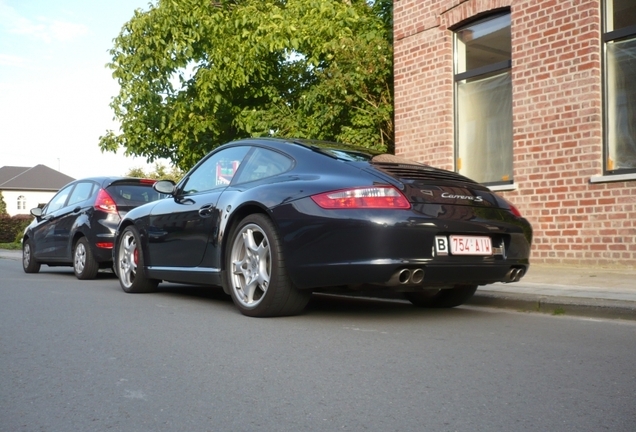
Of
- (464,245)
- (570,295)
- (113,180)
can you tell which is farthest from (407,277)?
(113,180)

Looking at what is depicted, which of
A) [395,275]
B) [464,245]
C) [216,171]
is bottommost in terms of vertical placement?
[395,275]

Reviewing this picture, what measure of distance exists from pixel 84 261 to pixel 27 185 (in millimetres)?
89390

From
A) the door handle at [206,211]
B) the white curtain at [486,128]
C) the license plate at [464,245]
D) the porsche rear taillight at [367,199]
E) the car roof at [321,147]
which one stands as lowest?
the license plate at [464,245]

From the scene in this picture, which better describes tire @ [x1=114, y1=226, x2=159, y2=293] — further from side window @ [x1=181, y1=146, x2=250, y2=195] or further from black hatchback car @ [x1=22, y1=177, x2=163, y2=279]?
black hatchback car @ [x1=22, y1=177, x2=163, y2=279]

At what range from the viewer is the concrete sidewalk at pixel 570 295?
6.14 m

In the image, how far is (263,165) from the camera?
645 centimetres

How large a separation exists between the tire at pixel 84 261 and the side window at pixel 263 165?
15.2 ft

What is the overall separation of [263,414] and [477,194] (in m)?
3.09

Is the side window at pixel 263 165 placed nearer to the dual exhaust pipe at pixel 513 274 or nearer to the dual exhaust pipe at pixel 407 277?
the dual exhaust pipe at pixel 407 277

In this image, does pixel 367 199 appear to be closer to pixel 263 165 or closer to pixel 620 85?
pixel 263 165

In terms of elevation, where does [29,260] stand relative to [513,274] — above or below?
below

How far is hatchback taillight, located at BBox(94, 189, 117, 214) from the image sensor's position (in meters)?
10.5

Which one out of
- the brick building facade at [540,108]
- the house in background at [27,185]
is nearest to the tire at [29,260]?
the brick building facade at [540,108]

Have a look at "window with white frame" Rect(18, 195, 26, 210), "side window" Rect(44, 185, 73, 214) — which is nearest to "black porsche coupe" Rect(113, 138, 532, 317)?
"side window" Rect(44, 185, 73, 214)
